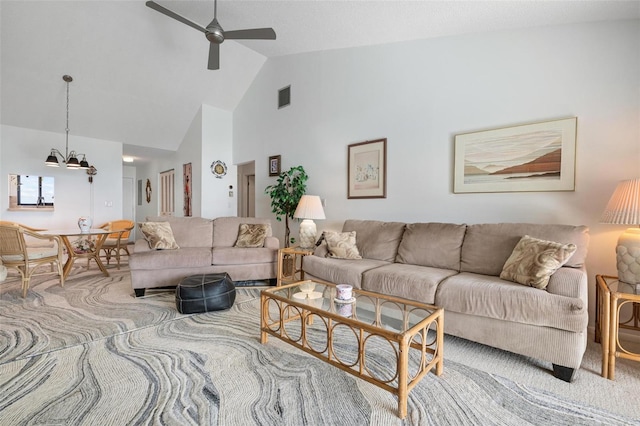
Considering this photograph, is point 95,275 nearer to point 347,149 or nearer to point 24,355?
point 24,355

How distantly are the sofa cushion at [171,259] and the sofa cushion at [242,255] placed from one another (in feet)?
0.38

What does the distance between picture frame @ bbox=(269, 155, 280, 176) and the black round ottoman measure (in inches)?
98.4

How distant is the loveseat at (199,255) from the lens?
3.29m

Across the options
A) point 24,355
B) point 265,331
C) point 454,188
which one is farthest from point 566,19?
point 24,355

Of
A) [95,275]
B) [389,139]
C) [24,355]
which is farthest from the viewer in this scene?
[95,275]

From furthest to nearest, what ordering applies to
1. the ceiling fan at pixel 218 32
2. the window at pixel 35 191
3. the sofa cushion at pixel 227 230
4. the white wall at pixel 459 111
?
the window at pixel 35 191 → the sofa cushion at pixel 227 230 → the ceiling fan at pixel 218 32 → the white wall at pixel 459 111

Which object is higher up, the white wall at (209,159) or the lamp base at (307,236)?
the white wall at (209,159)

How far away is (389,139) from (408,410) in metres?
2.84

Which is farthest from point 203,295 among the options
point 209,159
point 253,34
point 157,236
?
point 209,159

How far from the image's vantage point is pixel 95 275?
4.18m

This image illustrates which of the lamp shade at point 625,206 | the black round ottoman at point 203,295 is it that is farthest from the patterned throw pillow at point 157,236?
the lamp shade at point 625,206

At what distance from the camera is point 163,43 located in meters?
4.25

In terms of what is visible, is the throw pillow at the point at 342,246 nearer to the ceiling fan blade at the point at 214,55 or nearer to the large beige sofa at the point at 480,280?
the large beige sofa at the point at 480,280

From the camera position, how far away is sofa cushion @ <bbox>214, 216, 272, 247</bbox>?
4027mm
